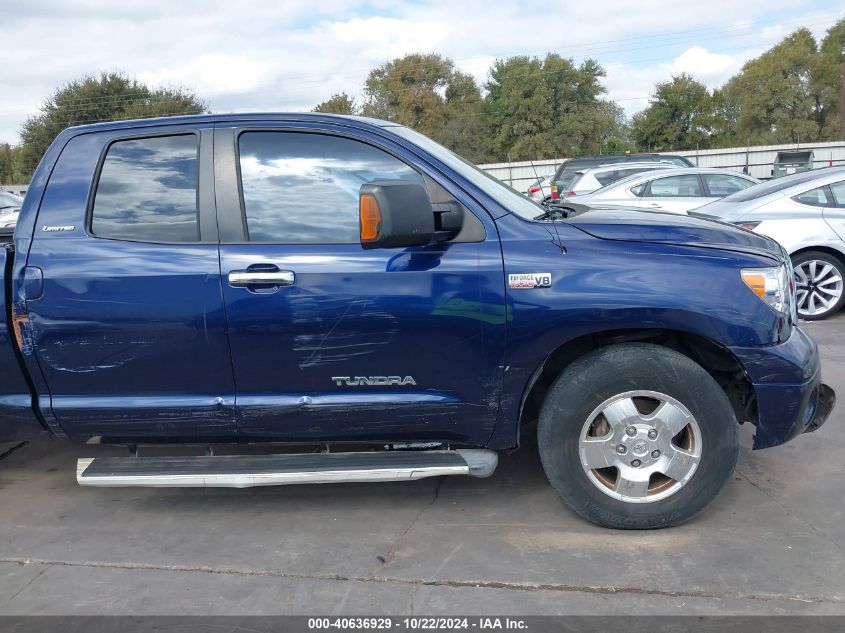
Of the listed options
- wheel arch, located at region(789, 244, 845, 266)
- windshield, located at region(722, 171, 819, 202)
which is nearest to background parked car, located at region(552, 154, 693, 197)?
windshield, located at region(722, 171, 819, 202)

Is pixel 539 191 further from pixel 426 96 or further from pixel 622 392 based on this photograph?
pixel 426 96

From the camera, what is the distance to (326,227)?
11.3ft

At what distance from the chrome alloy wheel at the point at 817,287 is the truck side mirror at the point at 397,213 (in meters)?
5.89

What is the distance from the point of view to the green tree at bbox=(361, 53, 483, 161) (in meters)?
57.6

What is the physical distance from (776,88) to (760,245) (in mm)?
60587

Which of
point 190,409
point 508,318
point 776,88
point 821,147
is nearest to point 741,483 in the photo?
point 508,318

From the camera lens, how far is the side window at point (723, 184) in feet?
37.5

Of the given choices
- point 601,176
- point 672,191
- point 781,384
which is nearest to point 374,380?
point 781,384

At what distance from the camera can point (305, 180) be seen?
352cm

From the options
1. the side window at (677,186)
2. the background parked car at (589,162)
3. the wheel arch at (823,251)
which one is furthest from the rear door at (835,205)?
the background parked car at (589,162)

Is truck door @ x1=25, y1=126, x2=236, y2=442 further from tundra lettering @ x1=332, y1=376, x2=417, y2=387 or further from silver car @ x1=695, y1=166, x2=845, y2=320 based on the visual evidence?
silver car @ x1=695, y1=166, x2=845, y2=320

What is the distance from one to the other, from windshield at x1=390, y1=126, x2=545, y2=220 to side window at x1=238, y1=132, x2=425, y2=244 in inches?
8.1

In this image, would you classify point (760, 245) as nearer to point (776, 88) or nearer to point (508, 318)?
point (508, 318)

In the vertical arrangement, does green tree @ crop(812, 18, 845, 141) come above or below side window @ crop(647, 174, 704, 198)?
above
